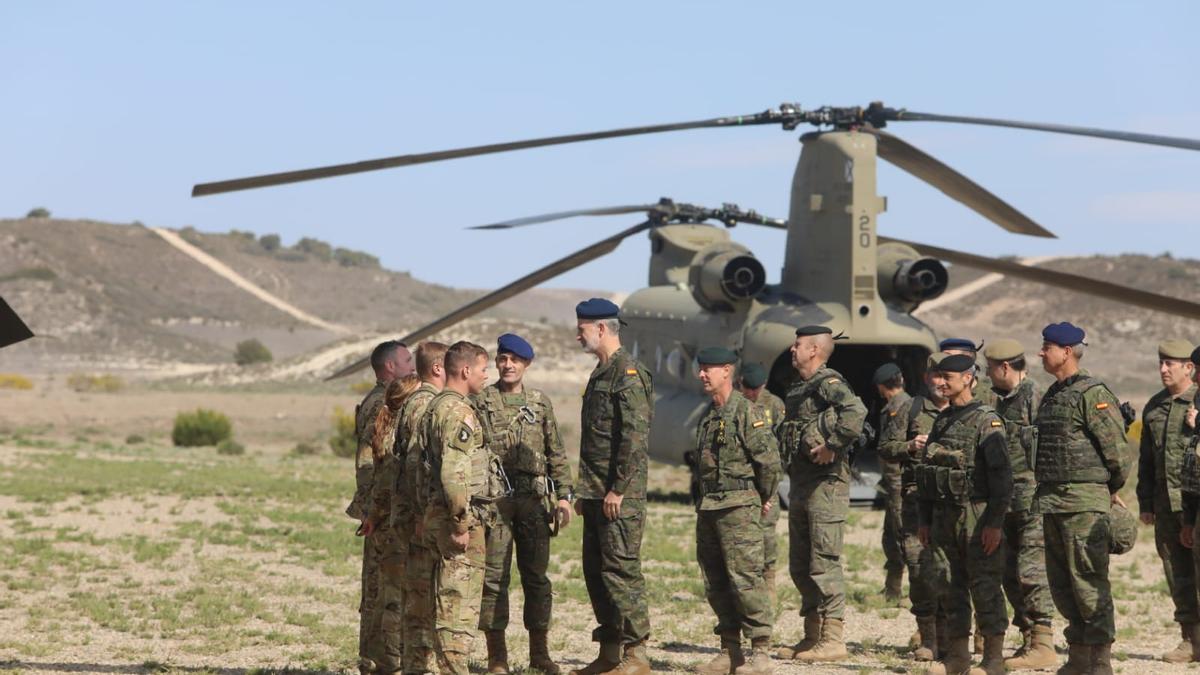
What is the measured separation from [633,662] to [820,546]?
1661 mm

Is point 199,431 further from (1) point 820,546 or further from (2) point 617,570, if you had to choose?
(2) point 617,570

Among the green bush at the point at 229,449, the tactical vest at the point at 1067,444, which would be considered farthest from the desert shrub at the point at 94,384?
the tactical vest at the point at 1067,444

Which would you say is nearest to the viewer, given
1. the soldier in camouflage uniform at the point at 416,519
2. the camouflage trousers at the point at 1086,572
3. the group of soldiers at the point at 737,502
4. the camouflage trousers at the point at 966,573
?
the soldier in camouflage uniform at the point at 416,519

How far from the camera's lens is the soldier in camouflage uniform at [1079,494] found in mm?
8359

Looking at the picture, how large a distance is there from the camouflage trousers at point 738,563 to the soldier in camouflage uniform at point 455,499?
1.74 metres

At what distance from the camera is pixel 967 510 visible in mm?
8219

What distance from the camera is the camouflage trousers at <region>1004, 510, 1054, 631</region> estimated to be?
9.15m

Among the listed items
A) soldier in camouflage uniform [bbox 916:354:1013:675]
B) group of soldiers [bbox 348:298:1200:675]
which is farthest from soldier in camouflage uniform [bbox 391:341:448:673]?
soldier in camouflage uniform [bbox 916:354:1013:675]

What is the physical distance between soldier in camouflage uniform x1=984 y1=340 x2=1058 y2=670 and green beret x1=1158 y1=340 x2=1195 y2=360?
3.42 ft

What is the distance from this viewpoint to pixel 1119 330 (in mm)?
81312

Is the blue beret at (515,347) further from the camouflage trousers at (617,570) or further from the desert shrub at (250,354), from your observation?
the desert shrub at (250,354)

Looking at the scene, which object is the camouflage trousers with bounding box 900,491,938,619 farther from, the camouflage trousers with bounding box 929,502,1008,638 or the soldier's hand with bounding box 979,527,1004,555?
the soldier's hand with bounding box 979,527,1004,555

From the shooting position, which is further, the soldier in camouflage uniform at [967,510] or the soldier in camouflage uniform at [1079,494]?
Answer: the soldier in camouflage uniform at [1079,494]

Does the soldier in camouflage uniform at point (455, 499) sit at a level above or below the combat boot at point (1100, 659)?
above
